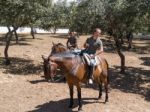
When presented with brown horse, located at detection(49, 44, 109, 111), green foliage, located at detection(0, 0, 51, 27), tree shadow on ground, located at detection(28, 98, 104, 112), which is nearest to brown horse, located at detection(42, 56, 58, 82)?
brown horse, located at detection(49, 44, 109, 111)

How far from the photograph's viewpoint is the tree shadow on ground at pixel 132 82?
16906 mm

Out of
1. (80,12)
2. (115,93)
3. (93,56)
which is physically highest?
(80,12)

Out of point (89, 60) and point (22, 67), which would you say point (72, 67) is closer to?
point (89, 60)

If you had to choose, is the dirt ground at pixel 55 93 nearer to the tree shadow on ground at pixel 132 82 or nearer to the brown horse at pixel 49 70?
the tree shadow on ground at pixel 132 82

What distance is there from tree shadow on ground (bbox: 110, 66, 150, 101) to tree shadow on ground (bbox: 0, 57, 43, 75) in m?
4.18

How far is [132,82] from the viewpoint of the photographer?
18906 mm

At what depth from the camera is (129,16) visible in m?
18.7

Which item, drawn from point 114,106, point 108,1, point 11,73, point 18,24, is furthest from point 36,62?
point 114,106

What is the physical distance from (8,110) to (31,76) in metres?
6.12

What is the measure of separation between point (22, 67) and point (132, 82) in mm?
6387

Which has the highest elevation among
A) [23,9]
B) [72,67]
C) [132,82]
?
[23,9]

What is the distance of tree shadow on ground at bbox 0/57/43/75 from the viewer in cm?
1975

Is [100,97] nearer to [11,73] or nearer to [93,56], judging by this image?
[93,56]

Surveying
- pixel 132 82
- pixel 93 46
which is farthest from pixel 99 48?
pixel 132 82
